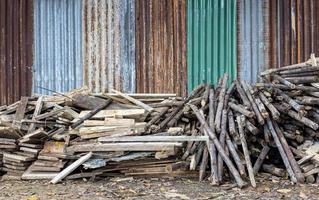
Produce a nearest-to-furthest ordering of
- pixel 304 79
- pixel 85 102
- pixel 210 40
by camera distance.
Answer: pixel 304 79 < pixel 85 102 < pixel 210 40

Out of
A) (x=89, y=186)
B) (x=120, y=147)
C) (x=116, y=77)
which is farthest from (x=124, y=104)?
(x=89, y=186)

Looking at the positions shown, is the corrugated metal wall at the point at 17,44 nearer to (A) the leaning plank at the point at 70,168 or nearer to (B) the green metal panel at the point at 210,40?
(A) the leaning plank at the point at 70,168

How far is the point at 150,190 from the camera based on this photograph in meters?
6.72

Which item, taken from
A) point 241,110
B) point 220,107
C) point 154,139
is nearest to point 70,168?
point 154,139

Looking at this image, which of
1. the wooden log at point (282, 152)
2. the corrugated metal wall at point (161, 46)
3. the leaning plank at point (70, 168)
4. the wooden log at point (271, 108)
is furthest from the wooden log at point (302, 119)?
the leaning plank at point (70, 168)

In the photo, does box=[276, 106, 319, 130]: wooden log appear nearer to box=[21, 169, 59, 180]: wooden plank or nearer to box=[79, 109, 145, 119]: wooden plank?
box=[79, 109, 145, 119]: wooden plank

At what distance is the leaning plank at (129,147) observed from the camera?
7252 millimetres

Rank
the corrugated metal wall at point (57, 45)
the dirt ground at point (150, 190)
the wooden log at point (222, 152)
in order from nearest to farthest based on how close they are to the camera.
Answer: the dirt ground at point (150, 190) → the wooden log at point (222, 152) → the corrugated metal wall at point (57, 45)

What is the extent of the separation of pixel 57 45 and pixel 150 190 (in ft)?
16.1

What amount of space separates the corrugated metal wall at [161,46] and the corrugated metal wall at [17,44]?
2585 millimetres

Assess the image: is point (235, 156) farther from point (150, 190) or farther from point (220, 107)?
point (150, 190)

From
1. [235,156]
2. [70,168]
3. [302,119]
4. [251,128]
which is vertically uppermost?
[302,119]

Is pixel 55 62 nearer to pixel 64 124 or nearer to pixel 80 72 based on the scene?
pixel 80 72

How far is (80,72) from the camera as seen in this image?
10.1 meters
